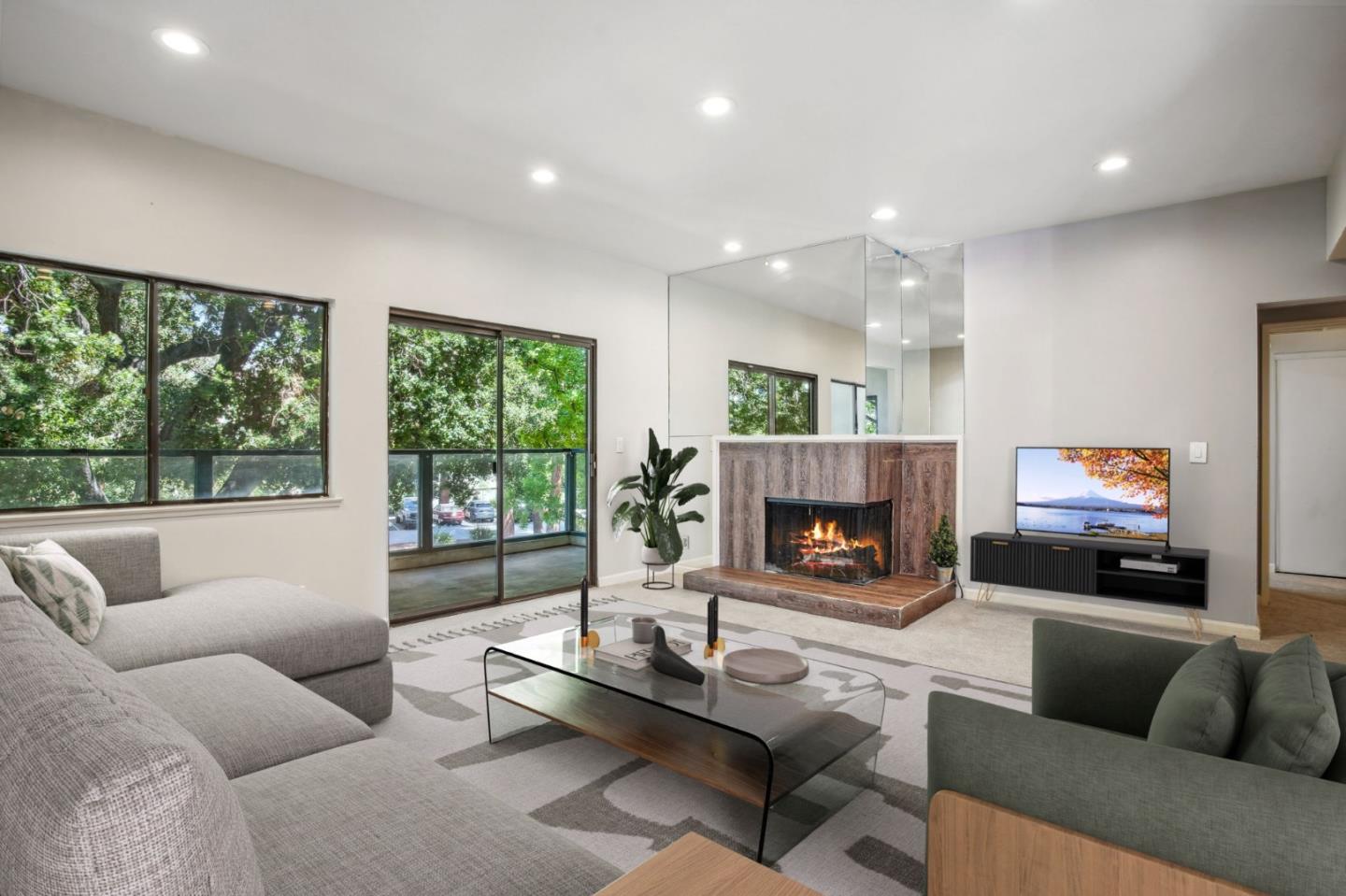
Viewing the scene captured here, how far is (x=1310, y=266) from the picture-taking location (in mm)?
4105

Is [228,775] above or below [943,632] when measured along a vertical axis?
above

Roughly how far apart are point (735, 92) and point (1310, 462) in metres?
6.39

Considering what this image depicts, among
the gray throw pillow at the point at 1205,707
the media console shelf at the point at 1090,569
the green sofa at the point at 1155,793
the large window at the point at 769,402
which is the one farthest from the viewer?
the large window at the point at 769,402

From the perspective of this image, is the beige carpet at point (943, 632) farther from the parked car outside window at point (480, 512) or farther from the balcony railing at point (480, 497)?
the parked car outside window at point (480, 512)

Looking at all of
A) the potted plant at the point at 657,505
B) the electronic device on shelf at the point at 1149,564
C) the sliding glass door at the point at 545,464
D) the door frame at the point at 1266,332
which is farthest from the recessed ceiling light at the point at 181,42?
the door frame at the point at 1266,332

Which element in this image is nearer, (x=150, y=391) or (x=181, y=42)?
(x=181, y=42)

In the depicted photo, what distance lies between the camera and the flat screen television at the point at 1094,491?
446cm

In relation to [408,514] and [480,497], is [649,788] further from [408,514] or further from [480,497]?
[480,497]

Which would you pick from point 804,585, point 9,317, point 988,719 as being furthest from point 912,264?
point 9,317

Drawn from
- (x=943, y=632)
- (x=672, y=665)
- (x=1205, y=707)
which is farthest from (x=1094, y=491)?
(x=1205, y=707)

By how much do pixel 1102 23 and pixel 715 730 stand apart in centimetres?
293

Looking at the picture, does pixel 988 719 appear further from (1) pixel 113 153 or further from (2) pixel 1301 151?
(1) pixel 113 153

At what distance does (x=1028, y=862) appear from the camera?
1237 millimetres

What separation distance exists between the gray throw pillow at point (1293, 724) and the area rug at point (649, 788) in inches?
36.1
